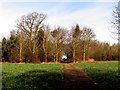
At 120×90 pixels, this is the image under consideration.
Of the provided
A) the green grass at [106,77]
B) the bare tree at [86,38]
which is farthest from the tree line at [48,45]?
the green grass at [106,77]

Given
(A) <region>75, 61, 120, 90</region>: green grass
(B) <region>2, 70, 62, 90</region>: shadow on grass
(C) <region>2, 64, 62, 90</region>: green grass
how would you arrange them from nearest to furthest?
(B) <region>2, 70, 62, 90</region>: shadow on grass, (C) <region>2, 64, 62, 90</region>: green grass, (A) <region>75, 61, 120, 90</region>: green grass

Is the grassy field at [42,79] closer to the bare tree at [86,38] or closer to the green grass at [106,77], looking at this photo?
the green grass at [106,77]

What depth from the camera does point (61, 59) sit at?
83250 mm

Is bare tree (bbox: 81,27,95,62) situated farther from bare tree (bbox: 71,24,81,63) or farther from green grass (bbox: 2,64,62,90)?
green grass (bbox: 2,64,62,90)

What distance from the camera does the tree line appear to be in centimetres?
7594

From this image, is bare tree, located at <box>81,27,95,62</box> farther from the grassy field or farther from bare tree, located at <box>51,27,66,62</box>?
the grassy field

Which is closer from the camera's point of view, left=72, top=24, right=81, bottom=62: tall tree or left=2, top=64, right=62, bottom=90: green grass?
left=2, top=64, right=62, bottom=90: green grass

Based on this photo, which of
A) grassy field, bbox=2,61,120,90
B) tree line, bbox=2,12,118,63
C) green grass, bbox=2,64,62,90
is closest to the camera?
green grass, bbox=2,64,62,90

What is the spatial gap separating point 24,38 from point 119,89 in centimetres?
6389

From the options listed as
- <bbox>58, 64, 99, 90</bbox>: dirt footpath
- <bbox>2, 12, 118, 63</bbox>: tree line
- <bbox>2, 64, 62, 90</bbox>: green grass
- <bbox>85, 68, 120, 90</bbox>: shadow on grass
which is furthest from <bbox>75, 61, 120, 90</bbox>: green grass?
<bbox>2, 12, 118, 63</bbox>: tree line

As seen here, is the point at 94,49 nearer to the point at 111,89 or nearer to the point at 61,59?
the point at 61,59

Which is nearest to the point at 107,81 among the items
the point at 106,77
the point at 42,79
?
the point at 106,77

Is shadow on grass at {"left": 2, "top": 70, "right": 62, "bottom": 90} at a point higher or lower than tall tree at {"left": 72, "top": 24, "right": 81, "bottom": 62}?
lower

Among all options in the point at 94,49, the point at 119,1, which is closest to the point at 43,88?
the point at 119,1
